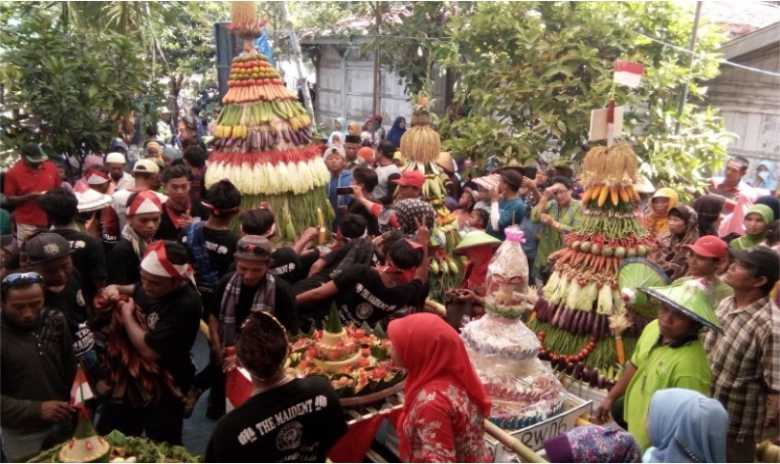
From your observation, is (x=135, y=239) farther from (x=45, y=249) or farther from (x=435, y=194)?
(x=435, y=194)

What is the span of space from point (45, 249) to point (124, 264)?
0.78 m

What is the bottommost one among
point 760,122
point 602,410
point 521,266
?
point 602,410

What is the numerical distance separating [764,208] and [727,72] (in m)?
4.51

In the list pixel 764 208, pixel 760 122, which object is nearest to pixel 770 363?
pixel 764 208

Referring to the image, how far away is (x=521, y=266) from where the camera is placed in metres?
3.64

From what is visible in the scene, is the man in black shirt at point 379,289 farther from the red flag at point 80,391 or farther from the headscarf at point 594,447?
the headscarf at point 594,447

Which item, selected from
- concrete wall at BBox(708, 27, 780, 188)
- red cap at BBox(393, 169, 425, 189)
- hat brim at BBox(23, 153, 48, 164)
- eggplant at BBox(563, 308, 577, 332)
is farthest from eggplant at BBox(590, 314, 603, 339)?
concrete wall at BBox(708, 27, 780, 188)

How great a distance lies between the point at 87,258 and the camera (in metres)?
3.94

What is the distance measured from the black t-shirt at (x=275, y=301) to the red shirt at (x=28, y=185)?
118 inches

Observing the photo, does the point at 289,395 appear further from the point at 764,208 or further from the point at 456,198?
the point at 456,198

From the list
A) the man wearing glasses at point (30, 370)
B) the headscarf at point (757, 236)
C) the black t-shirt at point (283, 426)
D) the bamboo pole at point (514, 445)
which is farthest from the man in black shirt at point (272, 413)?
the headscarf at point (757, 236)

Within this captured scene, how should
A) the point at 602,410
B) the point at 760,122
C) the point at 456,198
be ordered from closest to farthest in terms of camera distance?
the point at 602,410 < the point at 456,198 < the point at 760,122

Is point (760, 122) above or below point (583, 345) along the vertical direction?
above

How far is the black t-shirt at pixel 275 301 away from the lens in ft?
11.8
